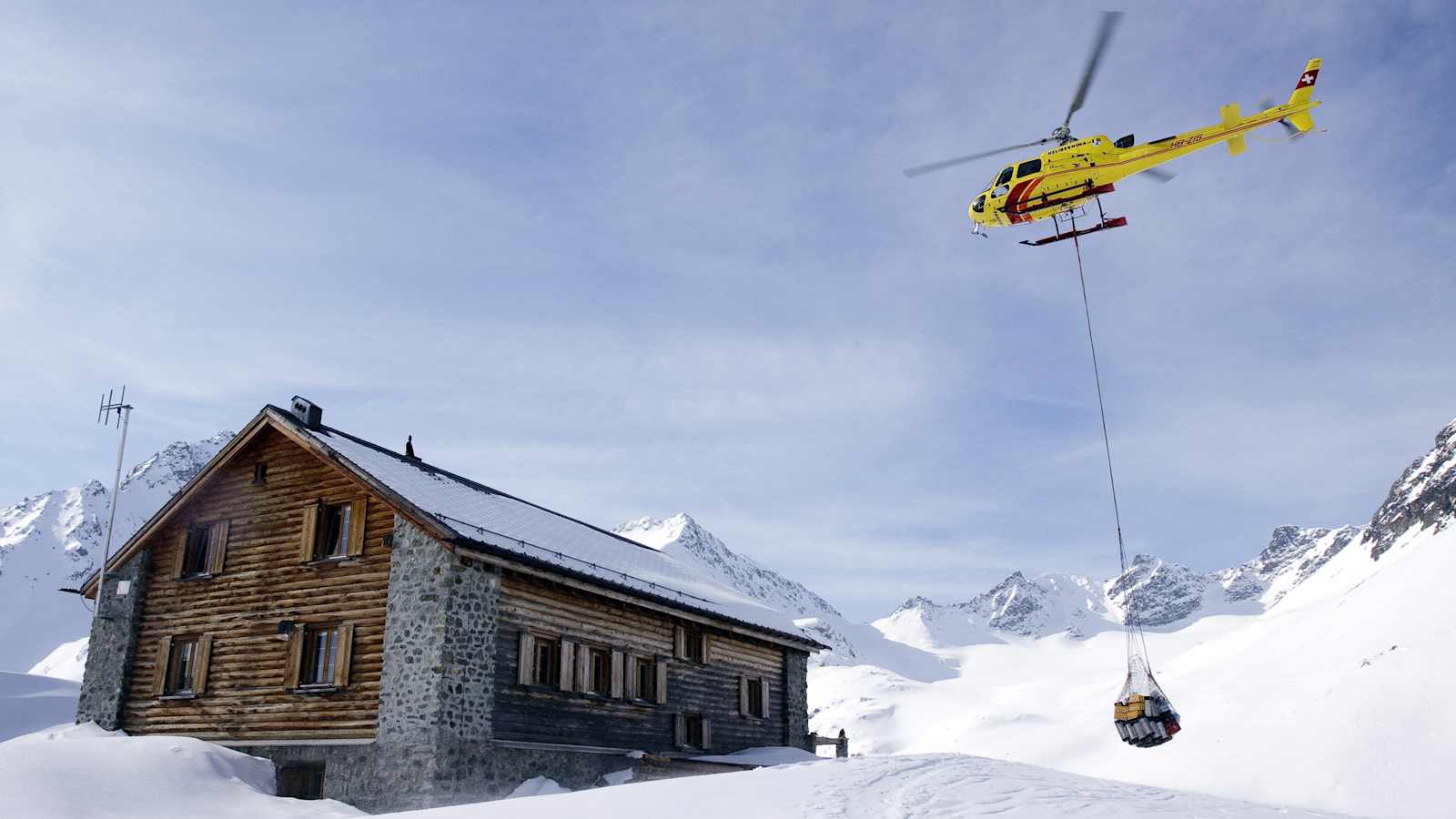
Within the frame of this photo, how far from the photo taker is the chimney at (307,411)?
83.9ft

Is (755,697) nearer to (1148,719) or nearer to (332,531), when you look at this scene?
(332,531)

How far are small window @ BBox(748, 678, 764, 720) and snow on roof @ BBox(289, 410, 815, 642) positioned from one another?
1.53m

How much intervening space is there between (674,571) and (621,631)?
Result: 6002mm

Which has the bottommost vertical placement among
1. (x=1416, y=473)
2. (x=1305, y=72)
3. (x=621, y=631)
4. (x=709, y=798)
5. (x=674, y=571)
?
(x=709, y=798)

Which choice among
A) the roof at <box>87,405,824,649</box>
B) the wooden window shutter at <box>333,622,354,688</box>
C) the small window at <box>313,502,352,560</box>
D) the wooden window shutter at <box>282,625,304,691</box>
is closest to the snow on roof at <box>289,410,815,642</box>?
the roof at <box>87,405,824,649</box>

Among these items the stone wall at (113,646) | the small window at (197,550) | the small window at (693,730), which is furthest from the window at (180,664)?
the small window at (693,730)

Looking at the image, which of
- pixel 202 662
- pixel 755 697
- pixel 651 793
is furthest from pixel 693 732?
pixel 651 793

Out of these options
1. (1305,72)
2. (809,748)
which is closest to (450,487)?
(809,748)

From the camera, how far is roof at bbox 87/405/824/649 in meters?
22.6

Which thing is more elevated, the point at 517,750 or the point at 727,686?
the point at 727,686

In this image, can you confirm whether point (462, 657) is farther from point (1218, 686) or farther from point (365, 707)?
point (1218, 686)

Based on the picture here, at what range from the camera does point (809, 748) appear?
33.5 metres

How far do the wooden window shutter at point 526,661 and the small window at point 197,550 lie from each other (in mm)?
8603

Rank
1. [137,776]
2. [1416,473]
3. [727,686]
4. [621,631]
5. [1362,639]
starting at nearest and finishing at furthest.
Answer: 1. [137,776]
2. [621,631]
3. [727,686]
4. [1362,639]
5. [1416,473]
